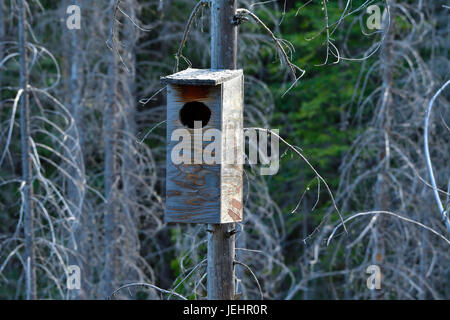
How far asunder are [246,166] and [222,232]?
785 centimetres

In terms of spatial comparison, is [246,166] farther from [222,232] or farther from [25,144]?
[222,232]

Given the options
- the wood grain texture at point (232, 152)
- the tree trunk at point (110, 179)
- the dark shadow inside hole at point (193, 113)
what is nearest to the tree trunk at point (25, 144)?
the tree trunk at point (110, 179)

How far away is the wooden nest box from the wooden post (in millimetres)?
97

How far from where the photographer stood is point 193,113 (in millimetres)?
4988

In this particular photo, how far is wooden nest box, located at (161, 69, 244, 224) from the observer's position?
4.62 metres

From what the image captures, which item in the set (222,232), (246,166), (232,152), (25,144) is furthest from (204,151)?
(246,166)
